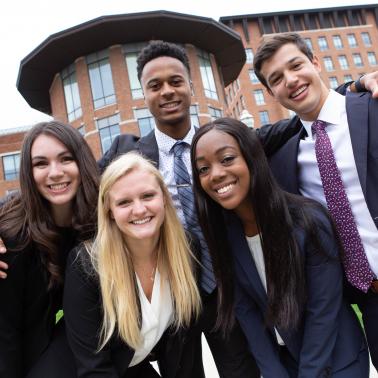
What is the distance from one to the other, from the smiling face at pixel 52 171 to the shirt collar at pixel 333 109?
183 cm

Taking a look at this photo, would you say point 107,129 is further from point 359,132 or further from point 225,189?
point 359,132

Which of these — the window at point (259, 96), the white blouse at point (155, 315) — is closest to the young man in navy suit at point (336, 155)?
the white blouse at point (155, 315)

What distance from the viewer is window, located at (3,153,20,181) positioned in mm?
31203

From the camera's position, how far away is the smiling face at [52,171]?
8.34 feet

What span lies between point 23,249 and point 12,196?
54 centimetres

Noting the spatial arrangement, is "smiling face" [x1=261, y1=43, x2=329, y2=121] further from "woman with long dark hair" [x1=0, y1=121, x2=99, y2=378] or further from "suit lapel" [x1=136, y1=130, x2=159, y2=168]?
"woman with long dark hair" [x1=0, y1=121, x2=99, y2=378]

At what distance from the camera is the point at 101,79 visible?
2236cm

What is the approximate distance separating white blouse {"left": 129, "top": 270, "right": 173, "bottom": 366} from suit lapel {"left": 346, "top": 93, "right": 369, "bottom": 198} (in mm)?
1457

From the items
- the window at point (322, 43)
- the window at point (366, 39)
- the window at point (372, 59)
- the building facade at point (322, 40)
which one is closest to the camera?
the building facade at point (322, 40)

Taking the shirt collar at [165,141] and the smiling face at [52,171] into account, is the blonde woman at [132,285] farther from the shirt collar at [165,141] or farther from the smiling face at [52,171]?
the shirt collar at [165,141]

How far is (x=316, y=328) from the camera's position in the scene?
2.13 metres

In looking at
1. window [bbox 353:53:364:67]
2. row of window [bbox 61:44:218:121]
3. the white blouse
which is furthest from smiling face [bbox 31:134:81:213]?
window [bbox 353:53:364:67]

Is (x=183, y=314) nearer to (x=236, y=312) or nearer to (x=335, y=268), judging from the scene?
(x=236, y=312)

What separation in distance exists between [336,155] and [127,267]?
1.58 meters
